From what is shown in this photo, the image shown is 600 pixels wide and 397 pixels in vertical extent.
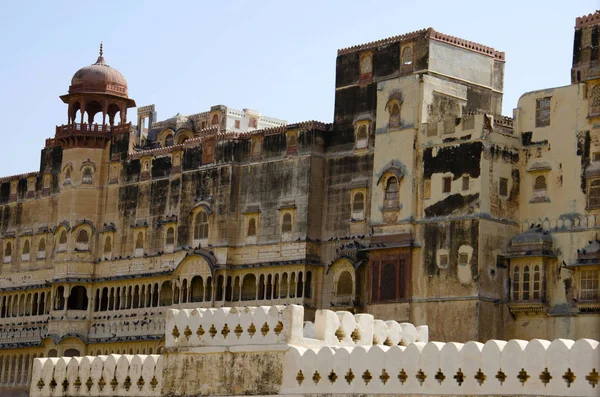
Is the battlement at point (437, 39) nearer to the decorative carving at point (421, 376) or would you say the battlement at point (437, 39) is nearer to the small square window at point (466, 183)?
the small square window at point (466, 183)

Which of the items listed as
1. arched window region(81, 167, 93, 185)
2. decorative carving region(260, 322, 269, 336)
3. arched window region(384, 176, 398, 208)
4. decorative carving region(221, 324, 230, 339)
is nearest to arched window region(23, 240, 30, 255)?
arched window region(81, 167, 93, 185)

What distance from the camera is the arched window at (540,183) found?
44.6 meters

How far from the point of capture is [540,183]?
4472 cm

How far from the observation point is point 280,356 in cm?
2967

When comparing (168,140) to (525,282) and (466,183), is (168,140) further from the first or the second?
(525,282)

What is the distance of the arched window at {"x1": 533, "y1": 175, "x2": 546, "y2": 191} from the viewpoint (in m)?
44.6

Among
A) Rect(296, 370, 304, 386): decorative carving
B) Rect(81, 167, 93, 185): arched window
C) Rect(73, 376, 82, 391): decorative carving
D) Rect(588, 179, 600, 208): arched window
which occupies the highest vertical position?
Rect(81, 167, 93, 185): arched window

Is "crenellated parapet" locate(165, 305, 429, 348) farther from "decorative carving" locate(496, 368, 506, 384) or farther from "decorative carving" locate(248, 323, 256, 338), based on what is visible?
"decorative carving" locate(496, 368, 506, 384)

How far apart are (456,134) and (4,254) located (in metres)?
28.4

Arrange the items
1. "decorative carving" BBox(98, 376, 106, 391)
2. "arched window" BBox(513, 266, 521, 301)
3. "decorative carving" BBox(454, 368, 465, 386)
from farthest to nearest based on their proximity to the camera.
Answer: "arched window" BBox(513, 266, 521, 301)
"decorative carving" BBox(98, 376, 106, 391)
"decorative carving" BBox(454, 368, 465, 386)

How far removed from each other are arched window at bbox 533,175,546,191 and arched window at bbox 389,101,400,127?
17.7 feet

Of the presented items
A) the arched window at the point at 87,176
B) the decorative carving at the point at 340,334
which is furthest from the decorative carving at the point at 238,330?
the arched window at the point at 87,176

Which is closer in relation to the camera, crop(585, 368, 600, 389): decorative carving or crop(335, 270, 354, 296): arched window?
crop(585, 368, 600, 389): decorative carving

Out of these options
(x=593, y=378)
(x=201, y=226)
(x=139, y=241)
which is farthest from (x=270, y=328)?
(x=139, y=241)
